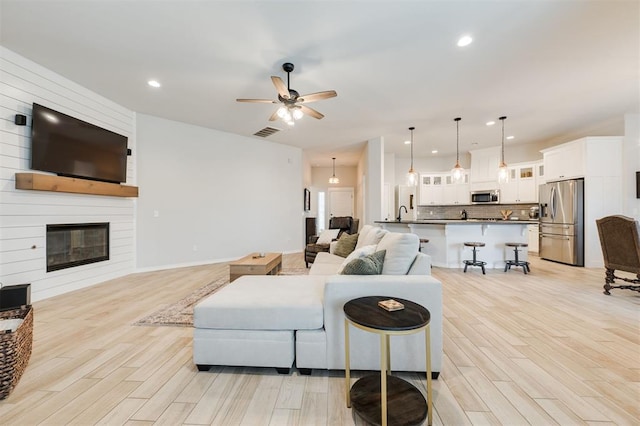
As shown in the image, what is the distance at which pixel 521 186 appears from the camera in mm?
7109

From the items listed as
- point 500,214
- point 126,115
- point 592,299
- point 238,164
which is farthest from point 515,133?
point 126,115

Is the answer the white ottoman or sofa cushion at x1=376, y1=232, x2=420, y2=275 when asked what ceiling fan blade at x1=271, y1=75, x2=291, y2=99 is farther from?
the white ottoman

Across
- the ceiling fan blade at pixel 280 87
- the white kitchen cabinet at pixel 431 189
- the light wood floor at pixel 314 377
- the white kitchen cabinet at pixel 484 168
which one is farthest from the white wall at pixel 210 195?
the white kitchen cabinet at pixel 484 168

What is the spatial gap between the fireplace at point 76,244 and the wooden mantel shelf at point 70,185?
1.76 feet

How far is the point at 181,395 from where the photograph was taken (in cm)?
161

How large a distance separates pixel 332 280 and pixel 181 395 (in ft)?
3.85

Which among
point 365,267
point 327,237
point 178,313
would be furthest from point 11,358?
Answer: point 327,237

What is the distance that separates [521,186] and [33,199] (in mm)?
9945

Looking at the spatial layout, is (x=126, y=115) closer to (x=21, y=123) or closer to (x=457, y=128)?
(x=21, y=123)

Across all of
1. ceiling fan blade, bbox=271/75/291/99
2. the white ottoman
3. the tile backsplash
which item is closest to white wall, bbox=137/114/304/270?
ceiling fan blade, bbox=271/75/291/99

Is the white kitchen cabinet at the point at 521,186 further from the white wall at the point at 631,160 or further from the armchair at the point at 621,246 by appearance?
the armchair at the point at 621,246

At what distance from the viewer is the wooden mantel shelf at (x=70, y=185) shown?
310cm

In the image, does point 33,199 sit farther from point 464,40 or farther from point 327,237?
point 464,40

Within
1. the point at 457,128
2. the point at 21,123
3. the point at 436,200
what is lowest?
the point at 436,200
